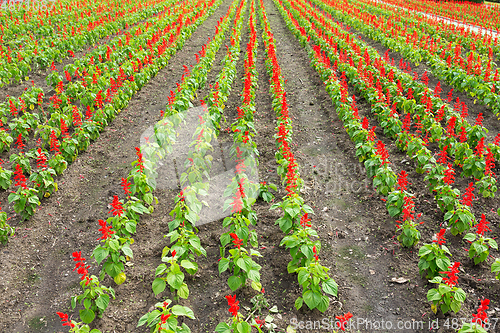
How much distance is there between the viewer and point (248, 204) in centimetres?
502

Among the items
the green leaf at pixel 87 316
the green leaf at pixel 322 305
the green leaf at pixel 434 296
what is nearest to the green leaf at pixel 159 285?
the green leaf at pixel 87 316

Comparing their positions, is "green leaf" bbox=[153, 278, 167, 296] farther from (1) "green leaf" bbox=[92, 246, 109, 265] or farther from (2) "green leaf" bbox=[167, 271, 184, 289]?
(1) "green leaf" bbox=[92, 246, 109, 265]

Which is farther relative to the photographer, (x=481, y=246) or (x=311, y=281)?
(x=481, y=246)

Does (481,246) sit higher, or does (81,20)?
(81,20)

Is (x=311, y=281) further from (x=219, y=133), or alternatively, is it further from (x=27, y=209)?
(x=219, y=133)

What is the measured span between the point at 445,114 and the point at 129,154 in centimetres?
802

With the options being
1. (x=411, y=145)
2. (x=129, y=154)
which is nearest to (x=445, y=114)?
(x=411, y=145)

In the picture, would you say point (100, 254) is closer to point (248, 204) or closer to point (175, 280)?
point (175, 280)

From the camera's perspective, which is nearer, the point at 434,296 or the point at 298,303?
the point at 434,296

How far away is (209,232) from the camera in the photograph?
5660 millimetres

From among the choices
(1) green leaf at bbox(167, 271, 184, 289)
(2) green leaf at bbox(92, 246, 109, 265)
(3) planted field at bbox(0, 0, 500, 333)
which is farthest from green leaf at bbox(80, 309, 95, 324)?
(1) green leaf at bbox(167, 271, 184, 289)

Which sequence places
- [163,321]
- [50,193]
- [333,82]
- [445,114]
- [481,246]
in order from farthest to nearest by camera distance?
1. [333,82]
2. [445,114]
3. [50,193]
4. [481,246]
5. [163,321]

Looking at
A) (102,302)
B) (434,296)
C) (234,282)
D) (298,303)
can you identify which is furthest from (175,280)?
(434,296)

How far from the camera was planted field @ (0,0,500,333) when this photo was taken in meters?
4.18
